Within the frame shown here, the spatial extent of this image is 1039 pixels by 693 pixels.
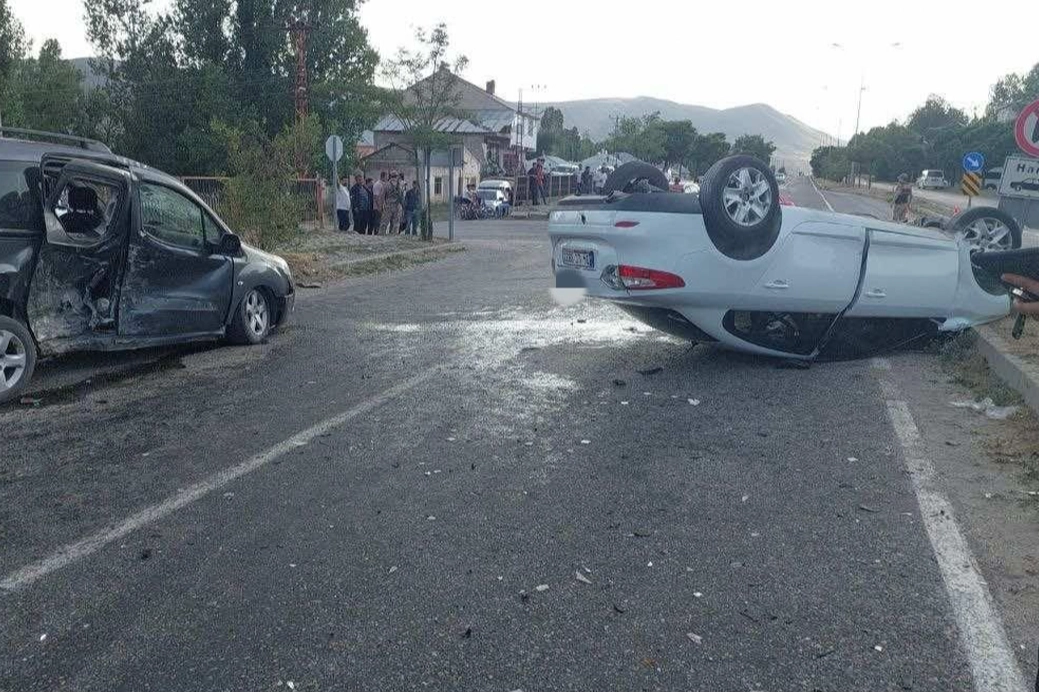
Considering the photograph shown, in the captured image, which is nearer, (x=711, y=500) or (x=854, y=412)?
(x=711, y=500)

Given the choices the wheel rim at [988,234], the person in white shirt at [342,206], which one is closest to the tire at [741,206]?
the wheel rim at [988,234]

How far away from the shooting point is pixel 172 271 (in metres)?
7.83

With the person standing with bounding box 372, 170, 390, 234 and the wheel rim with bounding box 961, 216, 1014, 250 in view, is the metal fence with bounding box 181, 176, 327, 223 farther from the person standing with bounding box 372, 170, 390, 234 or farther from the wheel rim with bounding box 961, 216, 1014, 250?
the wheel rim with bounding box 961, 216, 1014, 250

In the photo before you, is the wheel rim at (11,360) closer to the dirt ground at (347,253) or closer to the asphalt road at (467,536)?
the asphalt road at (467,536)

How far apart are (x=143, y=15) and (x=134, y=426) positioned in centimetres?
3928

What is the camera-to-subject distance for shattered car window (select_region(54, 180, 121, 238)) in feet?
23.4

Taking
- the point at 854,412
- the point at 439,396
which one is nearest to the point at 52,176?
the point at 439,396

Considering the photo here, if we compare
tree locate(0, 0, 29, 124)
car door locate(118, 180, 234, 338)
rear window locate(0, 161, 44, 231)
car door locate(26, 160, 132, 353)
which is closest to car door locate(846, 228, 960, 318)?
car door locate(118, 180, 234, 338)

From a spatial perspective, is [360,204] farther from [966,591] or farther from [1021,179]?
[966,591]

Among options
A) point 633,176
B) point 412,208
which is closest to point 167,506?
point 633,176

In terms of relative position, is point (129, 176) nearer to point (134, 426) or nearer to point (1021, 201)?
point (134, 426)

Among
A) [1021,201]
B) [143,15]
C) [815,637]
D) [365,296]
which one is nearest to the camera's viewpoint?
[815,637]

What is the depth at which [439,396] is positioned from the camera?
22.3 feet

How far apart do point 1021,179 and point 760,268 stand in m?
5.56
